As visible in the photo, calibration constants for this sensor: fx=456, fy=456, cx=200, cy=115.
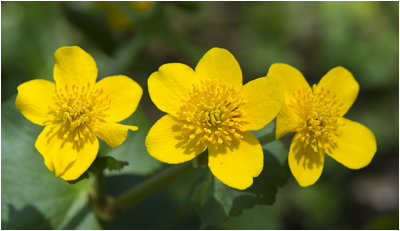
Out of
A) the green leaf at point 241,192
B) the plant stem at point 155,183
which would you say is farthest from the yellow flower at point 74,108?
the green leaf at point 241,192

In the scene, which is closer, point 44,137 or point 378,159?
point 44,137

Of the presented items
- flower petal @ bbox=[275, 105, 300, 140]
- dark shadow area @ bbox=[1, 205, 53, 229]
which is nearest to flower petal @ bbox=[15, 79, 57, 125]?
dark shadow area @ bbox=[1, 205, 53, 229]

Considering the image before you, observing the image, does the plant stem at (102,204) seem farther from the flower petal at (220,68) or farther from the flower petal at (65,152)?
the flower petal at (220,68)

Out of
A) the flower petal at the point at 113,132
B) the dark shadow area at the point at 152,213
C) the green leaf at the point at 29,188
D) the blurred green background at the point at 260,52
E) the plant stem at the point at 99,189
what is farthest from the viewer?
the blurred green background at the point at 260,52

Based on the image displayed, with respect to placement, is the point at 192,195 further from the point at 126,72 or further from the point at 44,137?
the point at 126,72

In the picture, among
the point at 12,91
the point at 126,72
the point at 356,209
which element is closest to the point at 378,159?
the point at 356,209

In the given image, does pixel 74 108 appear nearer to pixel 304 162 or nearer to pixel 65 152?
pixel 65 152

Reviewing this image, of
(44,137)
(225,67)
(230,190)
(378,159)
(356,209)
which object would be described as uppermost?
(225,67)

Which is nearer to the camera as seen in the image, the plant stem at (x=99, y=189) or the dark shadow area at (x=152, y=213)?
the plant stem at (x=99, y=189)

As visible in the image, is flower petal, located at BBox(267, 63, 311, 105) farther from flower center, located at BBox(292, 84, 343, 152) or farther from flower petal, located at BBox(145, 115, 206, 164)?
flower petal, located at BBox(145, 115, 206, 164)
